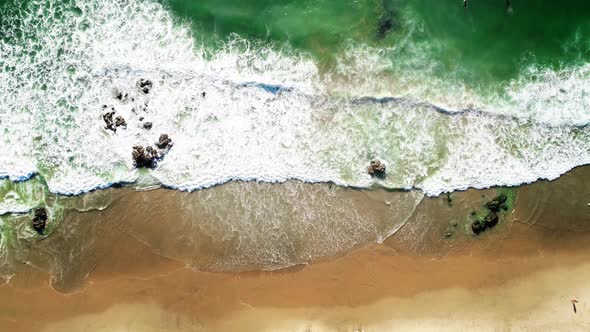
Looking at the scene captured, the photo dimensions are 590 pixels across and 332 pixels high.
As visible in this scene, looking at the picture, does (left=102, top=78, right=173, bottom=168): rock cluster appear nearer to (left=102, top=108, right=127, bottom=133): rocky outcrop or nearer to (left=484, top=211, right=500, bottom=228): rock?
(left=102, top=108, right=127, bottom=133): rocky outcrop

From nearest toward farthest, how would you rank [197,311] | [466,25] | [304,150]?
[197,311], [304,150], [466,25]

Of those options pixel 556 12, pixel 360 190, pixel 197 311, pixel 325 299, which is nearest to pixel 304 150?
pixel 360 190

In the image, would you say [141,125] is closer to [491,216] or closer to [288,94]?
[288,94]

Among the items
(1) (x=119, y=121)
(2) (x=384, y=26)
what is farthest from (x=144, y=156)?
(2) (x=384, y=26)

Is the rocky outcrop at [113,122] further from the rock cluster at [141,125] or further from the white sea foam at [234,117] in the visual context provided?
the white sea foam at [234,117]

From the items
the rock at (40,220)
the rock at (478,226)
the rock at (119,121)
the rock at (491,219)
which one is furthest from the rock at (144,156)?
the rock at (491,219)

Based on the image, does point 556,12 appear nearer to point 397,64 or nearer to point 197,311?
point 397,64

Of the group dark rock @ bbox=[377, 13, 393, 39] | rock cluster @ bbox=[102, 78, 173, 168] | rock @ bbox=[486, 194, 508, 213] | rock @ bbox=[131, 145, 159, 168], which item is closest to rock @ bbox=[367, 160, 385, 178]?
rock @ bbox=[486, 194, 508, 213]
